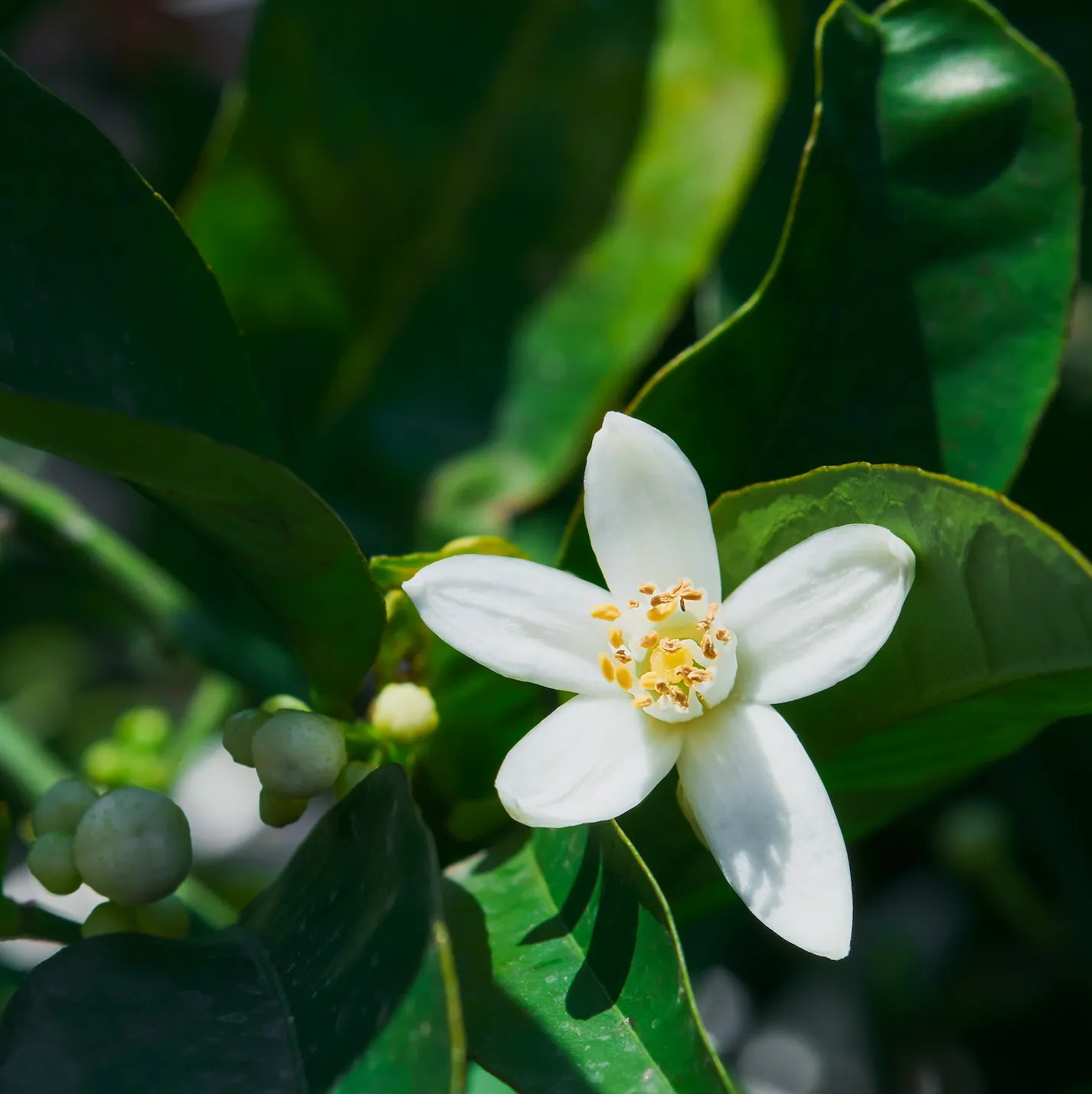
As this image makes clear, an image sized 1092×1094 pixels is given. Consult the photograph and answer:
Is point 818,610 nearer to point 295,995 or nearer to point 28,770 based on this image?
point 295,995

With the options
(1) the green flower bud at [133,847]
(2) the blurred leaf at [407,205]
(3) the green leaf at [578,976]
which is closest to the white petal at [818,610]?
(3) the green leaf at [578,976]

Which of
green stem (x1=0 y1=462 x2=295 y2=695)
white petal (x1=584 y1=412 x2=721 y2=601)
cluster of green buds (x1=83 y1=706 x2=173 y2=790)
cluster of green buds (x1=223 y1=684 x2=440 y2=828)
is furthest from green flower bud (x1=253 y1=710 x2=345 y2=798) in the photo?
green stem (x1=0 y1=462 x2=295 y2=695)

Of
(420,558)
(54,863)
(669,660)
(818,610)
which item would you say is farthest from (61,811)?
(818,610)

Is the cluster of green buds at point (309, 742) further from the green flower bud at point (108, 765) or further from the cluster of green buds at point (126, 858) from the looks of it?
the green flower bud at point (108, 765)

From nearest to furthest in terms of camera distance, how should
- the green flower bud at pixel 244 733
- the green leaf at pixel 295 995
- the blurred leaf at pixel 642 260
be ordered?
1. the green leaf at pixel 295 995
2. the green flower bud at pixel 244 733
3. the blurred leaf at pixel 642 260

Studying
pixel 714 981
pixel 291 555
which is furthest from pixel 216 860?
pixel 291 555

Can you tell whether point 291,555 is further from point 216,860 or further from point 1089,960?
point 216,860

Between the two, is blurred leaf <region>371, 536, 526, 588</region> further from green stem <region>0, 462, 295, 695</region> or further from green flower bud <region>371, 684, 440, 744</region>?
green stem <region>0, 462, 295, 695</region>
